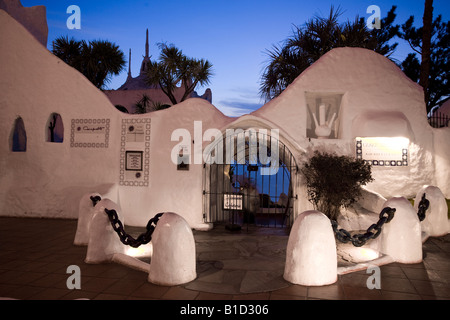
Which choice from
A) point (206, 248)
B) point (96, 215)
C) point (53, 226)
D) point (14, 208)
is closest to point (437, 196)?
point (206, 248)

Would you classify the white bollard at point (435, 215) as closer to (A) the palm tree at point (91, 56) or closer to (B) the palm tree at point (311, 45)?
(B) the palm tree at point (311, 45)

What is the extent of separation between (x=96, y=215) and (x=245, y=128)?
4.59 meters

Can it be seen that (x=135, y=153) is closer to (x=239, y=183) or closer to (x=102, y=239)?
(x=239, y=183)

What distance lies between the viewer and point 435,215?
7.41 metres

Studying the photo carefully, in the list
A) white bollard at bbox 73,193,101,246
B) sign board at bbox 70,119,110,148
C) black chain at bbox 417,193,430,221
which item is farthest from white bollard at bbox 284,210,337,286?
sign board at bbox 70,119,110,148

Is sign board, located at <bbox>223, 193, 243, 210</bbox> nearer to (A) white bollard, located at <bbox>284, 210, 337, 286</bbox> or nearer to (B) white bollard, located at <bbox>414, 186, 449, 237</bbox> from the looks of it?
(A) white bollard, located at <bbox>284, 210, 337, 286</bbox>

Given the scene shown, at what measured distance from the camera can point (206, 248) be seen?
6688 millimetres

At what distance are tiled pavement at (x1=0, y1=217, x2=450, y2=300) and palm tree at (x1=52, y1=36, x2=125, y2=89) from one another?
11.7 metres

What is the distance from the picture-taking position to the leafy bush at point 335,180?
7.70 metres

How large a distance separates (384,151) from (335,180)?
2226 millimetres

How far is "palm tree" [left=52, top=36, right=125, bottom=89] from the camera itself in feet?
51.7

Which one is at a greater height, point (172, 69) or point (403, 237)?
point (172, 69)

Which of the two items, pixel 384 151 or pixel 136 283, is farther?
pixel 384 151

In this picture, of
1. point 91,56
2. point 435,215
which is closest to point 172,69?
point 91,56
